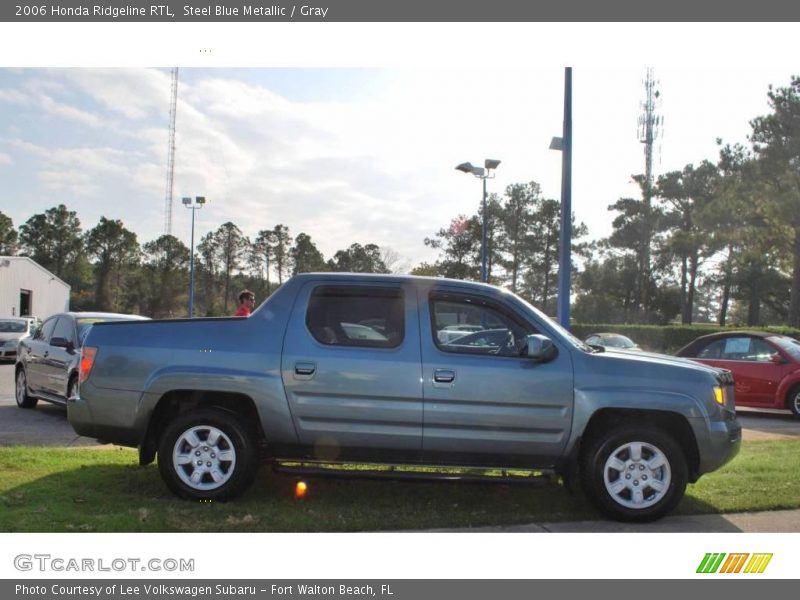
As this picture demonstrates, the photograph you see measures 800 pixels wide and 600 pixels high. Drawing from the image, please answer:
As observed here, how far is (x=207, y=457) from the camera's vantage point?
5.62 metres

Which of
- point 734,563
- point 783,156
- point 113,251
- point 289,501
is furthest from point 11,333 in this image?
point 113,251

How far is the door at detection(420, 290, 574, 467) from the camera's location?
5.46 metres

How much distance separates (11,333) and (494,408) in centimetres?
2274

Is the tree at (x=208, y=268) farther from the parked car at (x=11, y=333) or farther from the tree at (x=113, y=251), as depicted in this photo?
the parked car at (x=11, y=333)

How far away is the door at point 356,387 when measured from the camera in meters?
5.47

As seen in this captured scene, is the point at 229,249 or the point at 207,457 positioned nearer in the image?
the point at 207,457

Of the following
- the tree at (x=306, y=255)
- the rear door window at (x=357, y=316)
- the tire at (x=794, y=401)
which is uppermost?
the tree at (x=306, y=255)

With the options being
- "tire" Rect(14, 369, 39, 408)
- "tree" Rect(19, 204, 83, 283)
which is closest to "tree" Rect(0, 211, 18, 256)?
"tree" Rect(19, 204, 83, 283)

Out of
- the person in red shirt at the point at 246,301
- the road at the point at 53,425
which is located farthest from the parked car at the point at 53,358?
the person in red shirt at the point at 246,301

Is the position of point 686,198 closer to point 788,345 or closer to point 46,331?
point 788,345

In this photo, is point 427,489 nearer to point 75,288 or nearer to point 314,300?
point 314,300

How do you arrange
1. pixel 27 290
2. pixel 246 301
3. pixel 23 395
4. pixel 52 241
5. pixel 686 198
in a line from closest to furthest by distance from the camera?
pixel 246 301, pixel 23 395, pixel 27 290, pixel 686 198, pixel 52 241

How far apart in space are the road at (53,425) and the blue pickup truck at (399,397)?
338 cm
